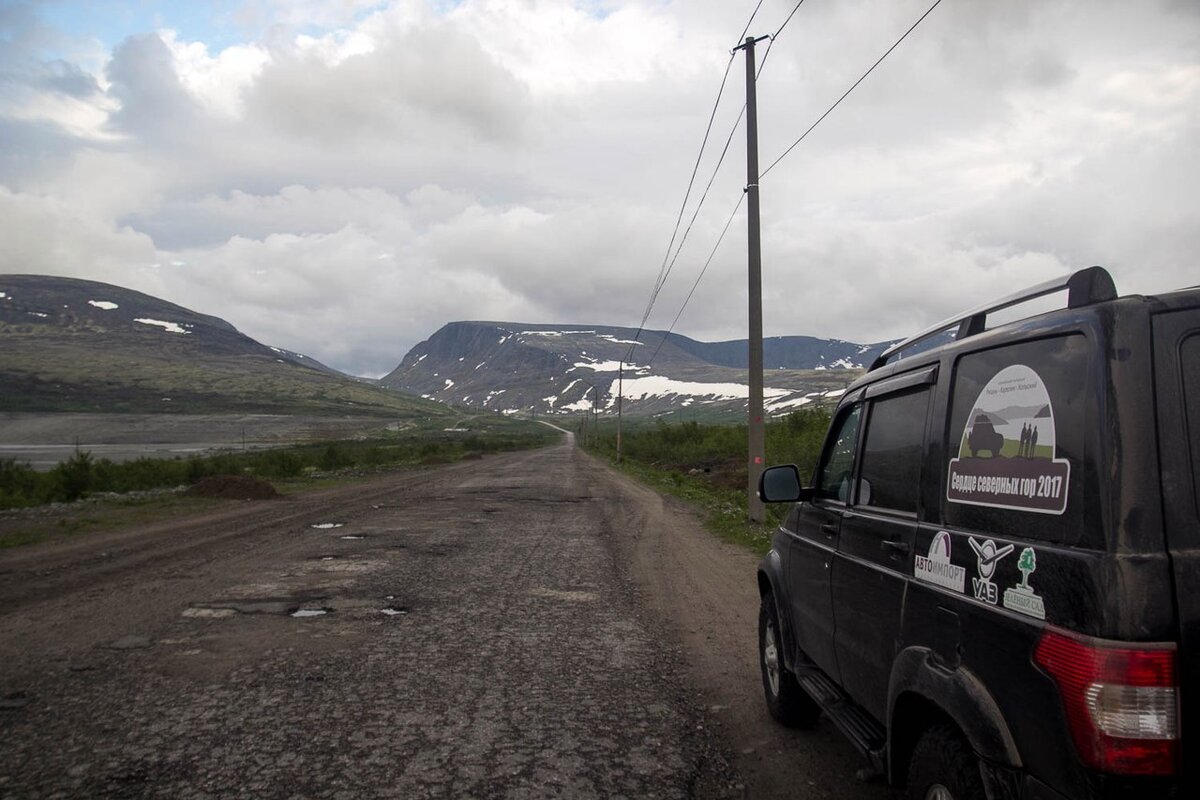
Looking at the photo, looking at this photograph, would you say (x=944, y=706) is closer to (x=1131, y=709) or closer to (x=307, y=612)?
(x=1131, y=709)

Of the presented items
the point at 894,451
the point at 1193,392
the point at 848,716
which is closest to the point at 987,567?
the point at 1193,392

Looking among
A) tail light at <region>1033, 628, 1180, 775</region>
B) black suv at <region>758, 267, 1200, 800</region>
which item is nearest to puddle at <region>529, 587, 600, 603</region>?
black suv at <region>758, 267, 1200, 800</region>

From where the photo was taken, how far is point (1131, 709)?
1973mm

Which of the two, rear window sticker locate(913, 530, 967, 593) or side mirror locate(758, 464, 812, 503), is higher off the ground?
side mirror locate(758, 464, 812, 503)

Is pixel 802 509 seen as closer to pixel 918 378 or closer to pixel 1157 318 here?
pixel 918 378

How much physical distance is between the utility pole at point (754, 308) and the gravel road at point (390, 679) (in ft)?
14.6

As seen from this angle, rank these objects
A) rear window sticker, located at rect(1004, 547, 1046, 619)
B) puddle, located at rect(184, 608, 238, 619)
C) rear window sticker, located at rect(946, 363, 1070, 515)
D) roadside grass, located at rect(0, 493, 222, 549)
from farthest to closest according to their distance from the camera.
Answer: roadside grass, located at rect(0, 493, 222, 549) < puddle, located at rect(184, 608, 238, 619) < rear window sticker, located at rect(946, 363, 1070, 515) < rear window sticker, located at rect(1004, 547, 1046, 619)

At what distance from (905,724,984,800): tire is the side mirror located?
5.26 ft

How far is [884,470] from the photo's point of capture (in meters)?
3.55

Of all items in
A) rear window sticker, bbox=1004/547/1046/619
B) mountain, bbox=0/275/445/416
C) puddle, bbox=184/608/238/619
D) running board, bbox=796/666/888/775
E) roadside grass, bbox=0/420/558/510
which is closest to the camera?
rear window sticker, bbox=1004/547/1046/619

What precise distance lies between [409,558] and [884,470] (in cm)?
841

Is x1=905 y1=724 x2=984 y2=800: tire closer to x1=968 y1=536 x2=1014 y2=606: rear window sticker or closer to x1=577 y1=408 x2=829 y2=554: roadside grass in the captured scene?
x1=968 y1=536 x2=1014 y2=606: rear window sticker

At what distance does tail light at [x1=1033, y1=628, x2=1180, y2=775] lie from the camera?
196cm

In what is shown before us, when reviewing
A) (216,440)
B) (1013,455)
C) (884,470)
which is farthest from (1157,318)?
(216,440)
